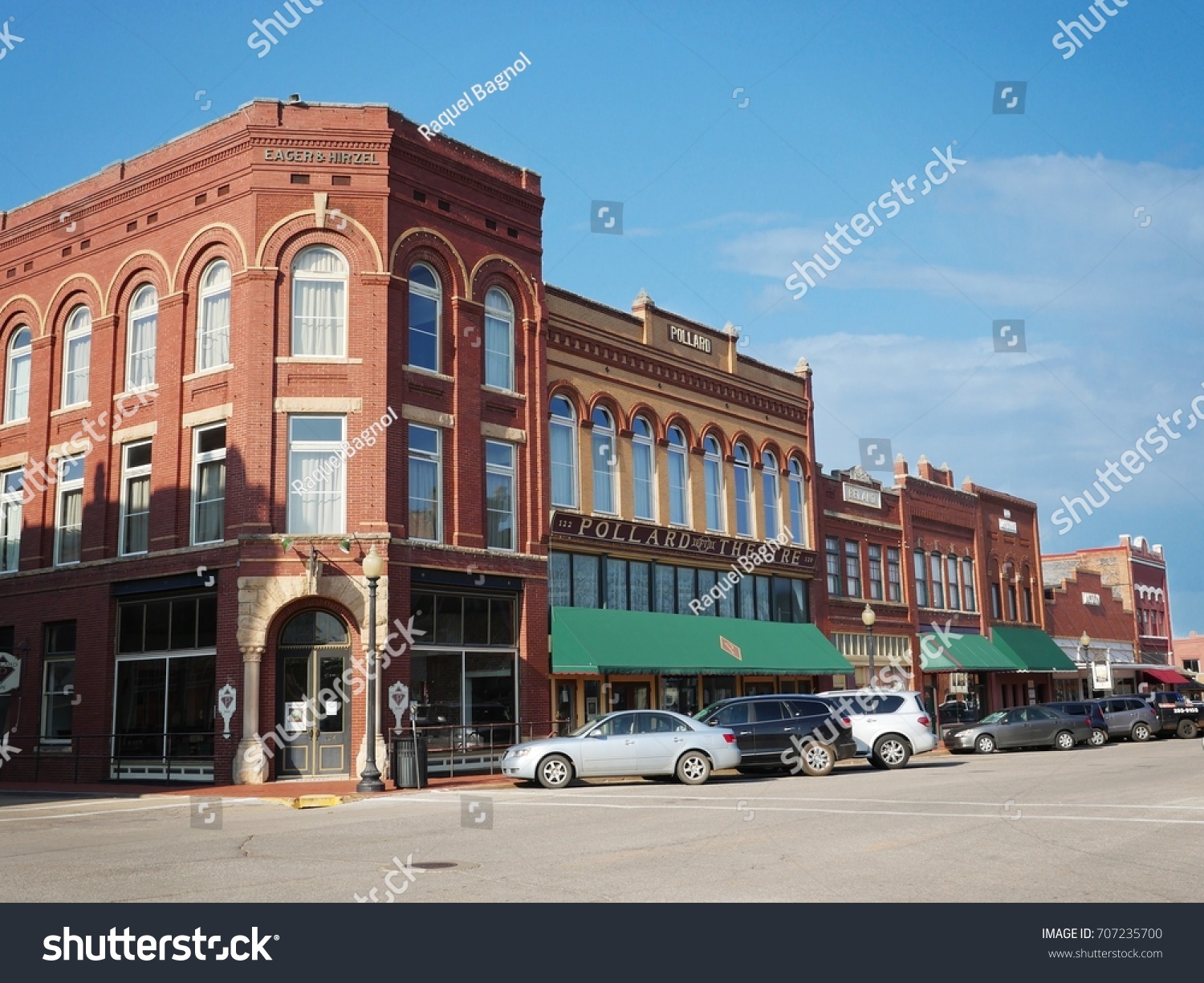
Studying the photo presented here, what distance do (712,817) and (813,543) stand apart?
2631cm

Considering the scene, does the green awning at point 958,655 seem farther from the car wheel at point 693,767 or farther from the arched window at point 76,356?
the arched window at point 76,356

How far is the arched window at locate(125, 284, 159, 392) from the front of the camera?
2922 cm

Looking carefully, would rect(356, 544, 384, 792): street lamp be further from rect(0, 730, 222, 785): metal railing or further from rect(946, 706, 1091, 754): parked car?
rect(946, 706, 1091, 754): parked car

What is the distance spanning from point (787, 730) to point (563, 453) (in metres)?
10.6

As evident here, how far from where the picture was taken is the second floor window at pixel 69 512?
3005cm

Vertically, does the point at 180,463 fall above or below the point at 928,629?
above

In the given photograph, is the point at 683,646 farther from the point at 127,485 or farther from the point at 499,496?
the point at 127,485

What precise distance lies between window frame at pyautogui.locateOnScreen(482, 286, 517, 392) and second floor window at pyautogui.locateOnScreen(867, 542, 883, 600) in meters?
19.9

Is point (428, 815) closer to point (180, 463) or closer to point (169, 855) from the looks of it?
point (169, 855)

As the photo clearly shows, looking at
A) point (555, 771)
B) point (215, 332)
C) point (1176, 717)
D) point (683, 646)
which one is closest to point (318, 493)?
point (215, 332)

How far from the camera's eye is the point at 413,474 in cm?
2773

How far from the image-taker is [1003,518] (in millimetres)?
57094

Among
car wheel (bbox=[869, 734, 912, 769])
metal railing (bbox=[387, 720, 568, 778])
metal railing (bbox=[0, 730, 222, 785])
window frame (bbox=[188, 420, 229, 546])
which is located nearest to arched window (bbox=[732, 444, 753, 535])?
metal railing (bbox=[387, 720, 568, 778])
